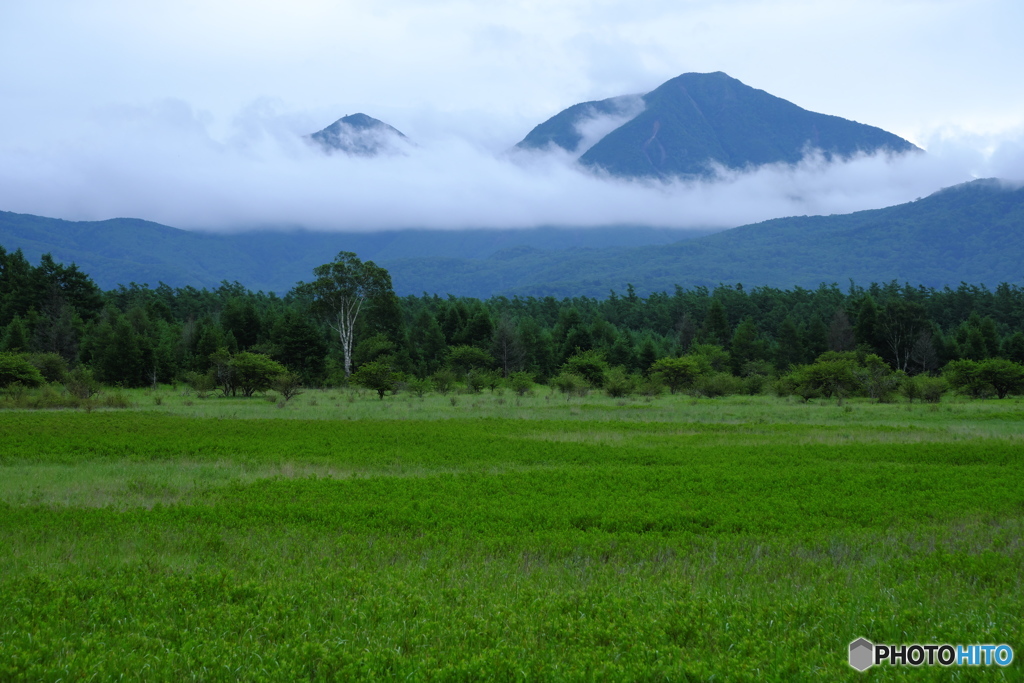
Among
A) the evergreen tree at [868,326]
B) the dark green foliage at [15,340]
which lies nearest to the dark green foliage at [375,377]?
the dark green foliage at [15,340]

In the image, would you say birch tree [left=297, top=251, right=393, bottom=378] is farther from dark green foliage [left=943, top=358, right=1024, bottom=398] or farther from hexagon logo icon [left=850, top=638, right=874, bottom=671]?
hexagon logo icon [left=850, top=638, right=874, bottom=671]

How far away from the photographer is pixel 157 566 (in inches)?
368

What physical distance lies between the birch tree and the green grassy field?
4911 cm

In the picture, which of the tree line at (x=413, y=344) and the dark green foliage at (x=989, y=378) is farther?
the tree line at (x=413, y=344)

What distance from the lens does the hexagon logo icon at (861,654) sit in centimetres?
668

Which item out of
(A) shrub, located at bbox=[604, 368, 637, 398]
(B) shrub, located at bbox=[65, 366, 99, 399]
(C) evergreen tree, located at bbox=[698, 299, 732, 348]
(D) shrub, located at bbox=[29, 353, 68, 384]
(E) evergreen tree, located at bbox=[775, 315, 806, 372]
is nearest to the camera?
(B) shrub, located at bbox=[65, 366, 99, 399]

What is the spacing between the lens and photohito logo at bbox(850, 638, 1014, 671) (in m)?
6.62

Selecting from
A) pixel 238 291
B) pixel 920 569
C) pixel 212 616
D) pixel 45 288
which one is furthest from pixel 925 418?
pixel 238 291

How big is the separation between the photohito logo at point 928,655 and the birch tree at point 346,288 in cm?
6506

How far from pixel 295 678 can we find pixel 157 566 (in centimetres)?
413

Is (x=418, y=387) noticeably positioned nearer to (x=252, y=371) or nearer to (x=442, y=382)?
(x=442, y=382)

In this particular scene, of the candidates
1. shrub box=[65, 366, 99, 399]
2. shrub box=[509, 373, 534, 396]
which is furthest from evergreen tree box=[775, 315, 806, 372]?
shrub box=[65, 366, 99, 399]

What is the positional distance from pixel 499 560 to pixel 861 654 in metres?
4.84

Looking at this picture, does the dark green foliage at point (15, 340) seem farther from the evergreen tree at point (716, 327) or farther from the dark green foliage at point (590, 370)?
the evergreen tree at point (716, 327)
